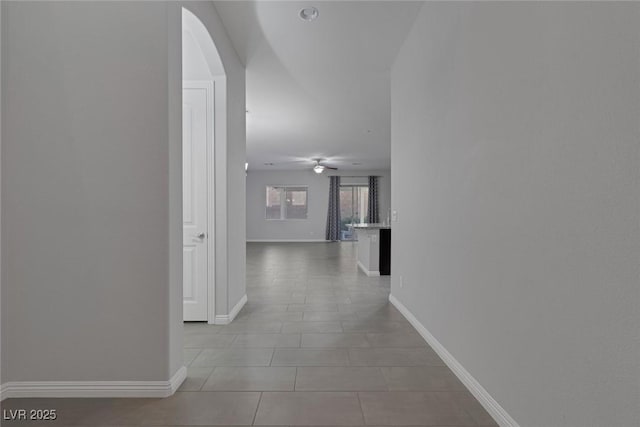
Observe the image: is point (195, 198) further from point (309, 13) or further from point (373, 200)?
point (373, 200)

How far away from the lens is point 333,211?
1278cm

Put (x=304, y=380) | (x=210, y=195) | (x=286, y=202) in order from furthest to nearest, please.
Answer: (x=286, y=202) → (x=210, y=195) → (x=304, y=380)

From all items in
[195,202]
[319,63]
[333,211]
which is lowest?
[333,211]

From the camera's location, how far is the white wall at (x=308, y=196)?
1292cm

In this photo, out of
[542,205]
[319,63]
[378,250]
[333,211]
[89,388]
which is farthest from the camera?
[333,211]

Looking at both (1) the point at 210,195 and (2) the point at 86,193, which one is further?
Result: (1) the point at 210,195

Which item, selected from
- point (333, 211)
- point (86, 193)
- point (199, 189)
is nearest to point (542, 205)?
point (86, 193)

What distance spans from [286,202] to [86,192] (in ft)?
36.4

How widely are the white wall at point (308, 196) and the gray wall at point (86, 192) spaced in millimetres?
10956

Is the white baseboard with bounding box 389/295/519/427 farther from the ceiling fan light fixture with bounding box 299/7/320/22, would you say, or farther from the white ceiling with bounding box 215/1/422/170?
the ceiling fan light fixture with bounding box 299/7/320/22

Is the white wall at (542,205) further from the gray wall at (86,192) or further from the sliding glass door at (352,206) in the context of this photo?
the sliding glass door at (352,206)

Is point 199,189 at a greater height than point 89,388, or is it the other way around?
point 199,189

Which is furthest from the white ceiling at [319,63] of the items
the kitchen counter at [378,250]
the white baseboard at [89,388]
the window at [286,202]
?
the window at [286,202]

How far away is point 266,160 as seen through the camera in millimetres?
10898
